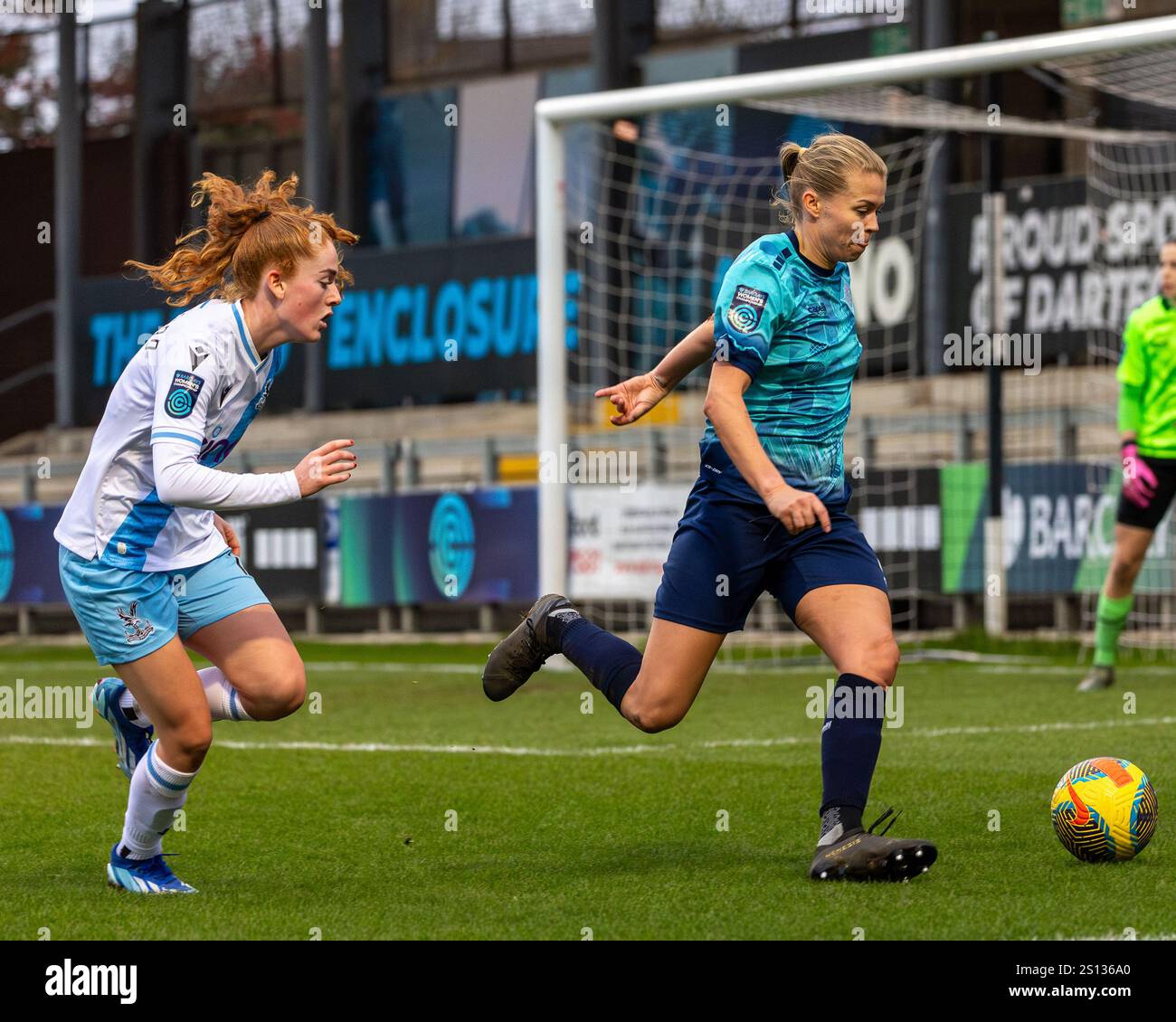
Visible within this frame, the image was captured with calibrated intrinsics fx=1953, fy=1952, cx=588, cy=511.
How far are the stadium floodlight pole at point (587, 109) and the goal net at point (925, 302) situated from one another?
0.02m

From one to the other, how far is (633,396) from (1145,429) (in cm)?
517

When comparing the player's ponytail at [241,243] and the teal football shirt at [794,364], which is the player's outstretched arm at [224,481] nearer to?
the player's ponytail at [241,243]

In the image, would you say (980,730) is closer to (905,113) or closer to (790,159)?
(790,159)

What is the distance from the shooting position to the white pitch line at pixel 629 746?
8281 mm

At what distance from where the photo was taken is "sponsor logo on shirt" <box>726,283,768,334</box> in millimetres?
5164

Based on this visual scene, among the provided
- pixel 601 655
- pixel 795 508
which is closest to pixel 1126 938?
pixel 795 508

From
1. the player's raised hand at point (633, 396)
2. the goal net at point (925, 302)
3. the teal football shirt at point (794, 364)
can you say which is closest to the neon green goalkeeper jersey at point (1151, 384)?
the goal net at point (925, 302)

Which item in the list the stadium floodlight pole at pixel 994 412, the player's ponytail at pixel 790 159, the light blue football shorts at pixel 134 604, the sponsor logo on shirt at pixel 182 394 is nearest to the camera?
the sponsor logo on shirt at pixel 182 394

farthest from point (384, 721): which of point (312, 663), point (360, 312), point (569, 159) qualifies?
point (360, 312)

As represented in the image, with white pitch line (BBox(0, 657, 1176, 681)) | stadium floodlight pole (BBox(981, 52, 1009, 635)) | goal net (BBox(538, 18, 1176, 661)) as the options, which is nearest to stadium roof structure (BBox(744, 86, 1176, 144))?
goal net (BBox(538, 18, 1176, 661))

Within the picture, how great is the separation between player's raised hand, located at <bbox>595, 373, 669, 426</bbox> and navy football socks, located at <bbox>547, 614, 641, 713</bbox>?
638mm

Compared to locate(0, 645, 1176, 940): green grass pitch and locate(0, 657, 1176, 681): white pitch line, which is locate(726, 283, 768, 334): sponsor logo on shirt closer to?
locate(0, 645, 1176, 940): green grass pitch
